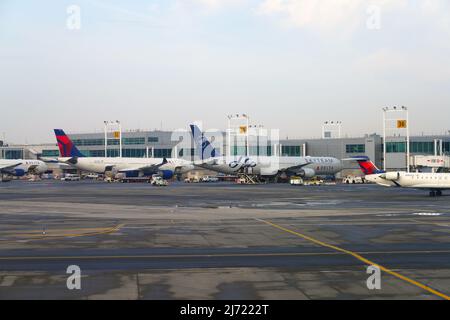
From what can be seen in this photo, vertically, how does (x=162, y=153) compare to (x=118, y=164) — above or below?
above

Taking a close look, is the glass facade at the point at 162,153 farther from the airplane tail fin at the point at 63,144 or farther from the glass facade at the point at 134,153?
the airplane tail fin at the point at 63,144

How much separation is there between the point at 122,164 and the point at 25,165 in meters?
30.3

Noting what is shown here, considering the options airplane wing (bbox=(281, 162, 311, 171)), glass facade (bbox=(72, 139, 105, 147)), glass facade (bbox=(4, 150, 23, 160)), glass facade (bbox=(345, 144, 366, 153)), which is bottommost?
airplane wing (bbox=(281, 162, 311, 171))

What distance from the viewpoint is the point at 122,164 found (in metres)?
123

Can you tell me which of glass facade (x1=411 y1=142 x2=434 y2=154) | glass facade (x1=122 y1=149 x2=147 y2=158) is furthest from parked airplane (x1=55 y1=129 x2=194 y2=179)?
glass facade (x1=411 y1=142 x2=434 y2=154)

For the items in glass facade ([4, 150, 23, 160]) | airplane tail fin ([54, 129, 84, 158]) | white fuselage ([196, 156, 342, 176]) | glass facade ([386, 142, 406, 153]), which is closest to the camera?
white fuselage ([196, 156, 342, 176])

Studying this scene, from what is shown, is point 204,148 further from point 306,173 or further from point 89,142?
point 89,142

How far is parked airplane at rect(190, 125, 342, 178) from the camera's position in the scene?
4079 inches

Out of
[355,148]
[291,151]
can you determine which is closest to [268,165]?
[355,148]

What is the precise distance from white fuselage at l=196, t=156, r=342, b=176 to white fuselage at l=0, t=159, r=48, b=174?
55.5m

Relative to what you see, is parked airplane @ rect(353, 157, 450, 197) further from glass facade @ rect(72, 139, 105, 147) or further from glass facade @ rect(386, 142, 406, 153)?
glass facade @ rect(72, 139, 105, 147)
